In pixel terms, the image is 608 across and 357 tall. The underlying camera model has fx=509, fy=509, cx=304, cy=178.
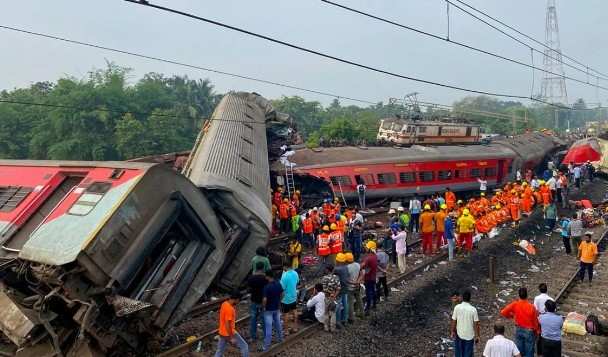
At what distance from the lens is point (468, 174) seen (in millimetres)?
24875

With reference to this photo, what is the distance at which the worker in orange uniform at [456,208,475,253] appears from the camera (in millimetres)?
14336

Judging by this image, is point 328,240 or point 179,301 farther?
point 328,240

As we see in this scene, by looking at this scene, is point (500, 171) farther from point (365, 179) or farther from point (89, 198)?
point (89, 198)

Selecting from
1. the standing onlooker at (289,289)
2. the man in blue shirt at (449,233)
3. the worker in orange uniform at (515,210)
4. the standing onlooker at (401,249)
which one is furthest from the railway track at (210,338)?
the worker in orange uniform at (515,210)

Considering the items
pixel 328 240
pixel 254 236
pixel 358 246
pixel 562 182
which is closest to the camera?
pixel 254 236


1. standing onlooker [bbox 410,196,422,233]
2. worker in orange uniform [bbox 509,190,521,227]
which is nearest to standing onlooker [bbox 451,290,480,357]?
standing onlooker [bbox 410,196,422,233]

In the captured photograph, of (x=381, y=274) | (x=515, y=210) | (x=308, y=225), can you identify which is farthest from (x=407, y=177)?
(x=381, y=274)

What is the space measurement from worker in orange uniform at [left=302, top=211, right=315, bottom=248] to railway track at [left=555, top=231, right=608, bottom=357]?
6659 mm

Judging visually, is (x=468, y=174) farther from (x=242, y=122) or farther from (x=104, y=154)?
(x=104, y=154)

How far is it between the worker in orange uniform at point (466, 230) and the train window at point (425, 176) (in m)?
8.10

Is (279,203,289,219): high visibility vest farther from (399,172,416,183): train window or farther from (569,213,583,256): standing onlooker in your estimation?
(569,213,583,256): standing onlooker

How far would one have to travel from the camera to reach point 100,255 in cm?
666

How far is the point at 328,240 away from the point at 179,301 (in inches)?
198

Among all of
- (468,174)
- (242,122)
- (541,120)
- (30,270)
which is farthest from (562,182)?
(541,120)
